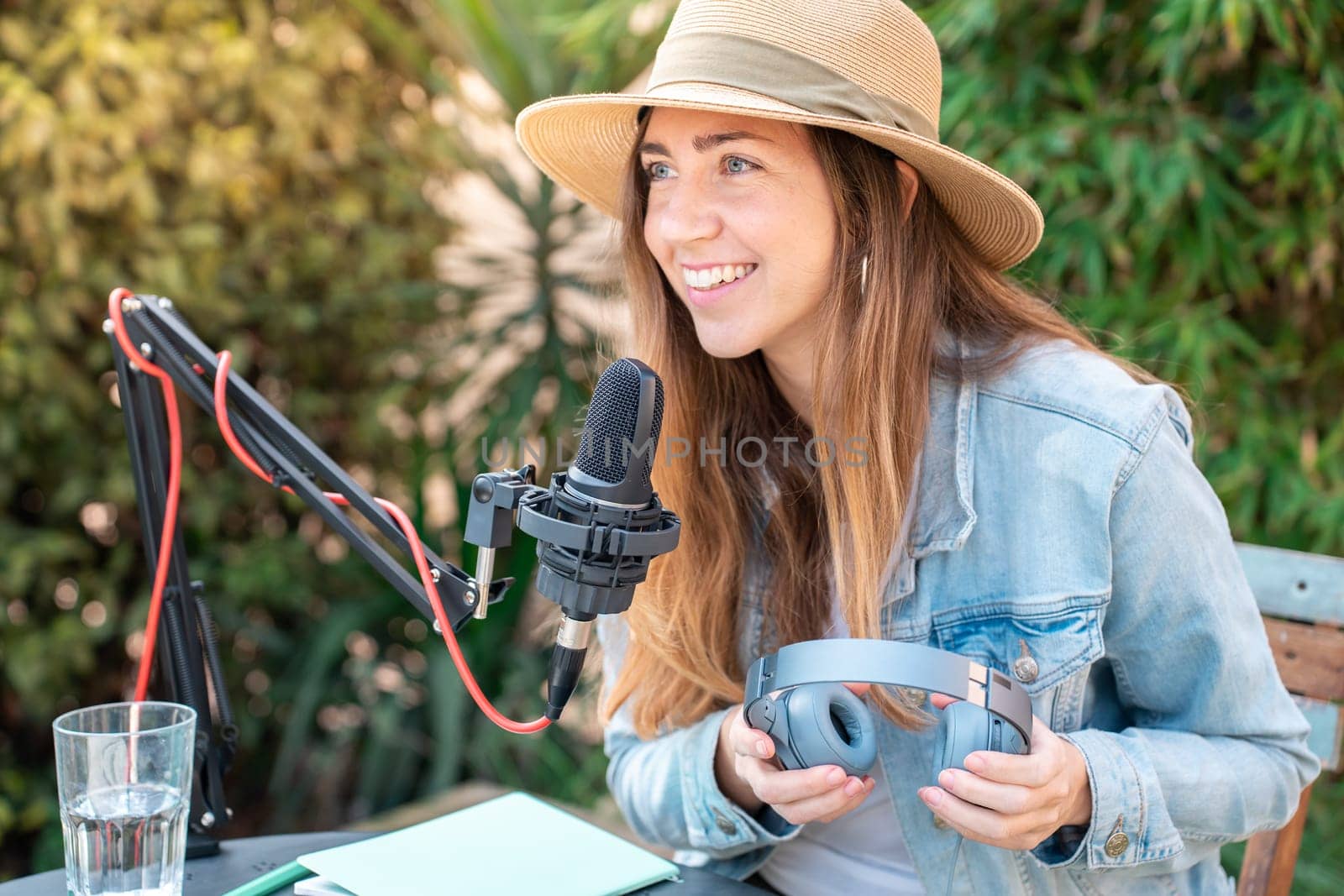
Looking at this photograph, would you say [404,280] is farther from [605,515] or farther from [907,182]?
[605,515]

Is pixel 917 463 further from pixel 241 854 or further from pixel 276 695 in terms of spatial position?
pixel 276 695

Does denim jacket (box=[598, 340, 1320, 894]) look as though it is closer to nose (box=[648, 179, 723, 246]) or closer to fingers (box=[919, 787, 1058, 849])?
fingers (box=[919, 787, 1058, 849])

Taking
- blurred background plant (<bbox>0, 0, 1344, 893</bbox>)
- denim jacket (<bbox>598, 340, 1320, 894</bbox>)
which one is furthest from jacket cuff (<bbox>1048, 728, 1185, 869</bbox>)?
blurred background plant (<bbox>0, 0, 1344, 893</bbox>)

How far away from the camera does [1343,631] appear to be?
1.60m

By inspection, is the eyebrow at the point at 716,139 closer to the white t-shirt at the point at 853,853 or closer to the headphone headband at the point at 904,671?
the white t-shirt at the point at 853,853

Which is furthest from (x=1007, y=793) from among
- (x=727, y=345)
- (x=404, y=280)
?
(x=404, y=280)

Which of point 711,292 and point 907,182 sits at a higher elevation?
point 907,182

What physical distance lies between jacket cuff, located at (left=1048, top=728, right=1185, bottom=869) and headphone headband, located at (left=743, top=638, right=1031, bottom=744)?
24 centimetres

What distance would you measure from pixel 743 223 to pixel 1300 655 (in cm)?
91

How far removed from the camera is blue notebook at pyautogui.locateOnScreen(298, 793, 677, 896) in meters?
1.18

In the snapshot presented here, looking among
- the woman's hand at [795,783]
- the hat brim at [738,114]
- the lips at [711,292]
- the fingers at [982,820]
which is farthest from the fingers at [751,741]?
the hat brim at [738,114]

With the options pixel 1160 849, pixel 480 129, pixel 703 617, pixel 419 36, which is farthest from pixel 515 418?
pixel 1160 849

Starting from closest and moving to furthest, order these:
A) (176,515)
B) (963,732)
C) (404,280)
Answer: (963,732) → (176,515) → (404,280)

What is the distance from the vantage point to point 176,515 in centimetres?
122
